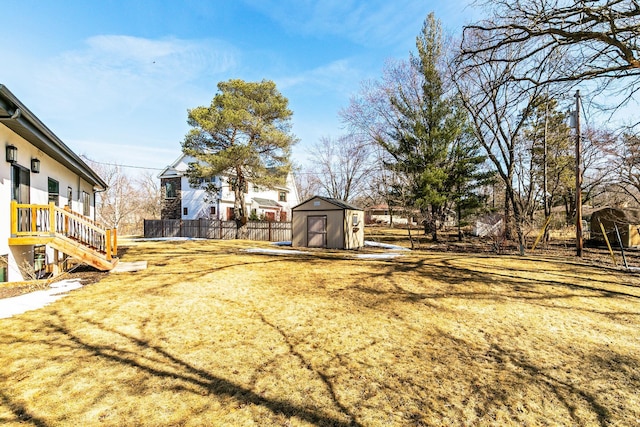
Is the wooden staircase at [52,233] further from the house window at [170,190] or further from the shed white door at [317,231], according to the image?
the house window at [170,190]

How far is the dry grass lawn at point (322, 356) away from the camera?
8.45ft

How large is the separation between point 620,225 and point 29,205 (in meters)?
24.4

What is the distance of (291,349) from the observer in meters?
3.77

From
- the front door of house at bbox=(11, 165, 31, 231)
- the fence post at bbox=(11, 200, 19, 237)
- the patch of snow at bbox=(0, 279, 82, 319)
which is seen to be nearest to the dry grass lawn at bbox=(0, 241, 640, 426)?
the patch of snow at bbox=(0, 279, 82, 319)

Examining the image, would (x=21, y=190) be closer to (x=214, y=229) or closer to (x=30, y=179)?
(x=30, y=179)

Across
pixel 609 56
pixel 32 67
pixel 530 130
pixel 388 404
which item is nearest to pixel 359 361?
pixel 388 404

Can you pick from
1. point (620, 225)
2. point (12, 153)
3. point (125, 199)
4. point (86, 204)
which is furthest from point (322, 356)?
point (125, 199)

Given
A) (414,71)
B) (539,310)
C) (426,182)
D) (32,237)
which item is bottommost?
(539,310)

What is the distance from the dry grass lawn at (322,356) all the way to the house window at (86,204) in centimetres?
993

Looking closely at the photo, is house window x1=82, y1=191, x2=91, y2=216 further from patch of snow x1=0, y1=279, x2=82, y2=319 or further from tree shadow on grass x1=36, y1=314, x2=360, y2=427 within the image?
tree shadow on grass x1=36, y1=314, x2=360, y2=427

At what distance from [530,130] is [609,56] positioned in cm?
1735

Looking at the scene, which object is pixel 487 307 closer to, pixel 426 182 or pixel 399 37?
pixel 399 37

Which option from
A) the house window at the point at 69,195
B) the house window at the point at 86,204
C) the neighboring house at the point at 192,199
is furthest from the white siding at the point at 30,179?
the neighboring house at the point at 192,199

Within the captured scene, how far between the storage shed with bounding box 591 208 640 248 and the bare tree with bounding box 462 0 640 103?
45.5 ft
